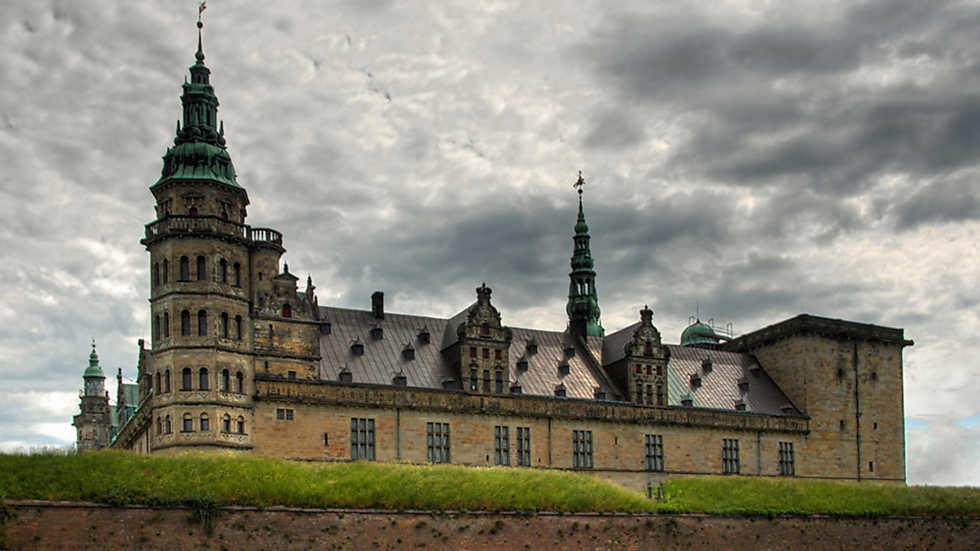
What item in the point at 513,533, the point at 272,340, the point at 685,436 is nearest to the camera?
the point at 513,533

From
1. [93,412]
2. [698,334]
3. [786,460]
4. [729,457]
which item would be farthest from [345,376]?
[93,412]

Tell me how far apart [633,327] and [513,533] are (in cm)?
2552

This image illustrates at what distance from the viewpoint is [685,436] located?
2815 inches

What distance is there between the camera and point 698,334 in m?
104

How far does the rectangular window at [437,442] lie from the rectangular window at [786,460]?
24452 mm

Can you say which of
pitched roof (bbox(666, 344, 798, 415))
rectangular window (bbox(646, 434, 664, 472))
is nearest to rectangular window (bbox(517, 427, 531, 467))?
rectangular window (bbox(646, 434, 664, 472))

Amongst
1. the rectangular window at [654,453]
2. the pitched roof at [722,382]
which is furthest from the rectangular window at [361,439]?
the pitched roof at [722,382]

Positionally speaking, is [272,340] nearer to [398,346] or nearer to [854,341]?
[398,346]

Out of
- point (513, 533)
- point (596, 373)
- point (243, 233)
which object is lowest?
point (513, 533)

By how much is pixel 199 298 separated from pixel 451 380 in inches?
597

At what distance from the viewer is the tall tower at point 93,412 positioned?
112m

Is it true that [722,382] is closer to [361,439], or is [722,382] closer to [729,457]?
[729,457]

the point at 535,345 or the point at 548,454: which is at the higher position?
the point at 535,345

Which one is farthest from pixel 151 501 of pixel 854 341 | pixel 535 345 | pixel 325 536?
pixel 854 341
